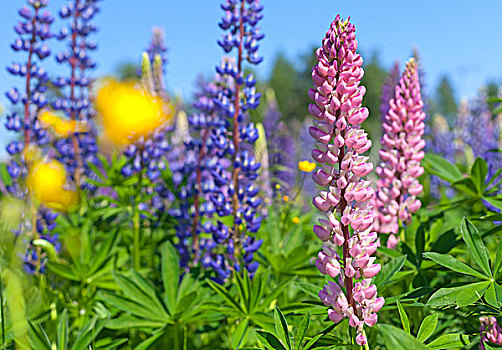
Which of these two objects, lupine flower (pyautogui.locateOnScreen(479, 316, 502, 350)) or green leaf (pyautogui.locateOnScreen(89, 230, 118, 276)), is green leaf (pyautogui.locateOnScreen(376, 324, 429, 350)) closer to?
lupine flower (pyautogui.locateOnScreen(479, 316, 502, 350))

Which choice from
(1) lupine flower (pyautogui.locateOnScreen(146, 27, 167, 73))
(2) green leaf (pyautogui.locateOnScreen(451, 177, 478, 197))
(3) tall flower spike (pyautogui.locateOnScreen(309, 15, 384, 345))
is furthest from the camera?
(1) lupine flower (pyautogui.locateOnScreen(146, 27, 167, 73))

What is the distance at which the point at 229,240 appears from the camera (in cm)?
236

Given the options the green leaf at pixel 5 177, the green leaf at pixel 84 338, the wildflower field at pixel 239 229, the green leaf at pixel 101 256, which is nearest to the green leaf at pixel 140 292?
the wildflower field at pixel 239 229

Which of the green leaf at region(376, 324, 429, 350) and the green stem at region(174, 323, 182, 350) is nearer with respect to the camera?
the green leaf at region(376, 324, 429, 350)

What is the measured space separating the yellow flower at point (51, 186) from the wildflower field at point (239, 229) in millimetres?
17

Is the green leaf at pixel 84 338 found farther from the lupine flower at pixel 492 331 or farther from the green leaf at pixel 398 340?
the lupine flower at pixel 492 331

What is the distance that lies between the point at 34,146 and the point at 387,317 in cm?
246

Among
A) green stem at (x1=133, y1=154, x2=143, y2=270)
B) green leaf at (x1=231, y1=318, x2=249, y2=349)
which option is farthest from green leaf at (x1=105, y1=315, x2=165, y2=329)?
green stem at (x1=133, y1=154, x2=143, y2=270)

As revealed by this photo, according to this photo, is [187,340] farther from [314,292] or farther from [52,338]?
[314,292]

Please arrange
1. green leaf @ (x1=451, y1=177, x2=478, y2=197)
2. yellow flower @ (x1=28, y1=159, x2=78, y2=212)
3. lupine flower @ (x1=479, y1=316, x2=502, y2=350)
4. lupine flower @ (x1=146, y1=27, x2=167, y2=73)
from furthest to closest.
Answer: lupine flower @ (x1=146, y1=27, x2=167, y2=73) < yellow flower @ (x1=28, y1=159, x2=78, y2=212) < green leaf @ (x1=451, y1=177, x2=478, y2=197) < lupine flower @ (x1=479, y1=316, x2=502, y2=350)

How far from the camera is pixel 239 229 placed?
2.37 m

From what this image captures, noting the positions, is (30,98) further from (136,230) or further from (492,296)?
(492,296)

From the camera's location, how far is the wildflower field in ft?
4.25

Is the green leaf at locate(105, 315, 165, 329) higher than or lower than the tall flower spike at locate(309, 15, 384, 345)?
lower
